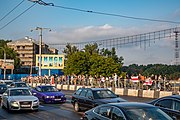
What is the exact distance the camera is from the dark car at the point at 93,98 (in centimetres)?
1532

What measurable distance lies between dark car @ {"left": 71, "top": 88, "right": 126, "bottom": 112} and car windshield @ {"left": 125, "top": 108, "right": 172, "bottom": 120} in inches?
277

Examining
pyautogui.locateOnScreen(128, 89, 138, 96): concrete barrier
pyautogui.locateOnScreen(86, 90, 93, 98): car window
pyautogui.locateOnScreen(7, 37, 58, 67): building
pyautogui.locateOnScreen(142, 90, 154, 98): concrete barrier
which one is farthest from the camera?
pyautogui.locateOnScreen(7, 37, 58, 67): building

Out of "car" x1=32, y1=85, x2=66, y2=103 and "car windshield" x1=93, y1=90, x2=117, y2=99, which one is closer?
"car windshield" x1=93, y1=90, x2=117, y2=99

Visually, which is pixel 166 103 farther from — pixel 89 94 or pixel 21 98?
pixel 21 98

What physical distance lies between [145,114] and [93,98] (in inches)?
328

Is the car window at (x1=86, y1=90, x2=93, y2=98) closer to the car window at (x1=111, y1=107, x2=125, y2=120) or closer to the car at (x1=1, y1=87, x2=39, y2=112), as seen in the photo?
the car at (x1=1, y1=87, x2=39, y2=112)

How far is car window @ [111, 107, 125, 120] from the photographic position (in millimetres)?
7727

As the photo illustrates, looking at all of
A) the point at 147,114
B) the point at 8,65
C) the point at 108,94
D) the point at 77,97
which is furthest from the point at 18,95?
the point at 8,65

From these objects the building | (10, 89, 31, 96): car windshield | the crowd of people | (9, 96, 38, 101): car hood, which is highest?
the building

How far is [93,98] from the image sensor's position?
1579 cm

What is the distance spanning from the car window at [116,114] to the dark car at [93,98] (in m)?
6.68

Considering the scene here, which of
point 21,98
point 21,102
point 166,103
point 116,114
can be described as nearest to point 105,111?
point 116,114

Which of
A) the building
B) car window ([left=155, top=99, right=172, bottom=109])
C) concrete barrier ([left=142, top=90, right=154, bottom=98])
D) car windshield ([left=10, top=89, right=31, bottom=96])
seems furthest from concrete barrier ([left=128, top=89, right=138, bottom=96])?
the building

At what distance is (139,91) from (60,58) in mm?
57709
